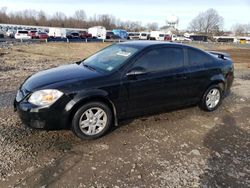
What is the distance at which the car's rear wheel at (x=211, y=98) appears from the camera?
572cm

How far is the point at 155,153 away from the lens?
3.95 metres

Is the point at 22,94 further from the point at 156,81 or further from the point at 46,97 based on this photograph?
the point at 156,81

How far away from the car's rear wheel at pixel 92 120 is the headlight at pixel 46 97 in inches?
16.0

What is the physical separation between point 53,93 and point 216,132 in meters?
3.02

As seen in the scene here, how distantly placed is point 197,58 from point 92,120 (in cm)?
266

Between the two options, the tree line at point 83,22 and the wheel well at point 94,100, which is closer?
the wheel well at point 94,100

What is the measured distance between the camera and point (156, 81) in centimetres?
475

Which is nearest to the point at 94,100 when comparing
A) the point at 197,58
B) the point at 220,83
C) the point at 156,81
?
the point at 156,81

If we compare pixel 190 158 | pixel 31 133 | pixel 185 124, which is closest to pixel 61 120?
pixel 31 133

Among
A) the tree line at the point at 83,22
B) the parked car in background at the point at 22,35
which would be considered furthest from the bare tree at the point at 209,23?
the parked car in background at the point at 22,35

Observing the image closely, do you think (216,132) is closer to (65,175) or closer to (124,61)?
(124,61)

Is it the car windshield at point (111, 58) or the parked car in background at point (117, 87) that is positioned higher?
the car windshield at point (111, 58)

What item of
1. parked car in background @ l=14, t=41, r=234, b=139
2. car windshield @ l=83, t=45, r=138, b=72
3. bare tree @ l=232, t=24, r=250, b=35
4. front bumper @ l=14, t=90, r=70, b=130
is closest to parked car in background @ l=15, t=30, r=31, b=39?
car windshield @ l=83, t=45, r=138, b=72

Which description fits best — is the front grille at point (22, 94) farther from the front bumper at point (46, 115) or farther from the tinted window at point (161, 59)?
the tinted window at point (161, 59)
